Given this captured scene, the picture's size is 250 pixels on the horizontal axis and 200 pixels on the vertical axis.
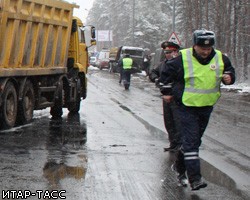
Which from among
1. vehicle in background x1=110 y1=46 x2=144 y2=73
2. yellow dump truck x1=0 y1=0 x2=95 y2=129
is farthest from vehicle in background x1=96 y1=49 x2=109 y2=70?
yellow dump truck x1=0 y1=0 x2=95 y2=129

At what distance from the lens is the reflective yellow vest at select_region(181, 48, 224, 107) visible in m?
6.56

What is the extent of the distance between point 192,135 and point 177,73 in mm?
707

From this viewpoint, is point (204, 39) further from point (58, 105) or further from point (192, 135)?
point (58, 105)

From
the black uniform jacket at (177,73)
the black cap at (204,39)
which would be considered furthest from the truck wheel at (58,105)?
the black cap at (204,39)

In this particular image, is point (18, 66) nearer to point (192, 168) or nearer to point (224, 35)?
point (192, 168)

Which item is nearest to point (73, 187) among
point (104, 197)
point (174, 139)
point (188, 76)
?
point (104, 197)

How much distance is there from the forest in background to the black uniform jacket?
2695 centimetres

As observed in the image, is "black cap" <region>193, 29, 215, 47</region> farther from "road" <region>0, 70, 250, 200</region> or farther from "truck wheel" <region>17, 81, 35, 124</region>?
"truck wheel" <region>17, 81, 35, 124</region>

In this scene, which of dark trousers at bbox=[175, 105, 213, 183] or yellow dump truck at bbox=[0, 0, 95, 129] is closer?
dark trousers at bbox=[175, 105, 213, 183]

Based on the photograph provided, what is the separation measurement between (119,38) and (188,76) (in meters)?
104

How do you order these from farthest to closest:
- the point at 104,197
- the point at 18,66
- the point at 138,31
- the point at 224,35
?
the point at 138,31
the point at 224,35
the point at 18,66
the point at 104,197

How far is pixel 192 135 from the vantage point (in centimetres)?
663

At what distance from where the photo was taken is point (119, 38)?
11019 centimetres

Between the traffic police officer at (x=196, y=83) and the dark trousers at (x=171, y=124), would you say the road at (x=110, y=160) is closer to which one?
the dark trousers at (x=171, y=124)
